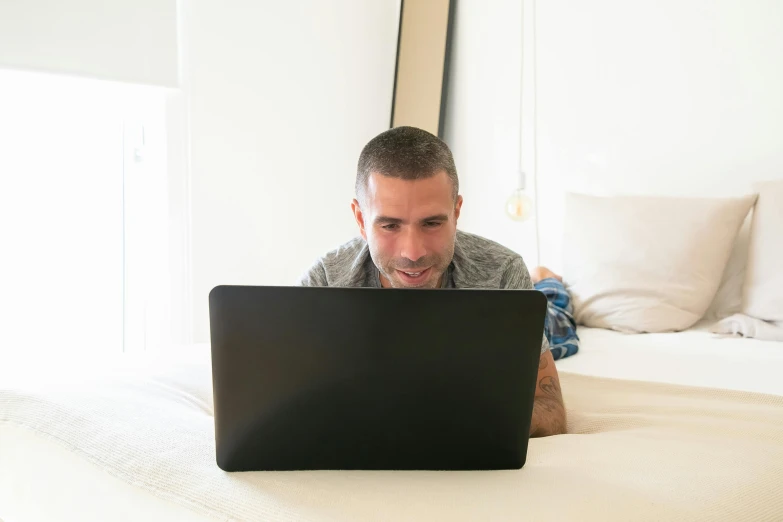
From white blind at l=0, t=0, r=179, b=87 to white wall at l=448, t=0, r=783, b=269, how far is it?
142cm

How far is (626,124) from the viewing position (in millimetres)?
3070

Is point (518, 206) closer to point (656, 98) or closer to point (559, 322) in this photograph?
point (656, 98)

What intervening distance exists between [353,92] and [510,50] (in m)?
0.87

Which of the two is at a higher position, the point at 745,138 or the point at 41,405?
the point at 745,138

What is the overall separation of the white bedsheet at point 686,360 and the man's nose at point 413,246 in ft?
2.15

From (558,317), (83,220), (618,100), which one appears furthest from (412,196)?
(83,220)

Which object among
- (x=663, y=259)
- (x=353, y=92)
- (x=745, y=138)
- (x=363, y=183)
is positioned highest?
(x=353, y=92)

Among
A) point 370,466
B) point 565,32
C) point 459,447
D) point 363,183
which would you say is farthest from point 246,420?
point 565,32

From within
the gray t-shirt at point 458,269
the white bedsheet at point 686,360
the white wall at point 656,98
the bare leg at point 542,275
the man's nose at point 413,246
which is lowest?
the white bedsheet at point 686,360

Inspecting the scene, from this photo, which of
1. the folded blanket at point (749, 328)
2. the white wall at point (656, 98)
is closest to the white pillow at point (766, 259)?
the folded blanket at point (749, 328)

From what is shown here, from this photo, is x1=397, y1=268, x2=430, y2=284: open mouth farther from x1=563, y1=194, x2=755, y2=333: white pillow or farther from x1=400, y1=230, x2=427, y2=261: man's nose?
x1=563, y1=194, x2=755, y2=333: white pillow

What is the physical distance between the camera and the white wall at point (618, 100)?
2.66 meters

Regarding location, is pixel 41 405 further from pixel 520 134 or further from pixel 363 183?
pixel 520 134

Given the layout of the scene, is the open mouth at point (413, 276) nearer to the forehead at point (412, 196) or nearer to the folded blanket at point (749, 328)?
the forehead at point (412, 196)
